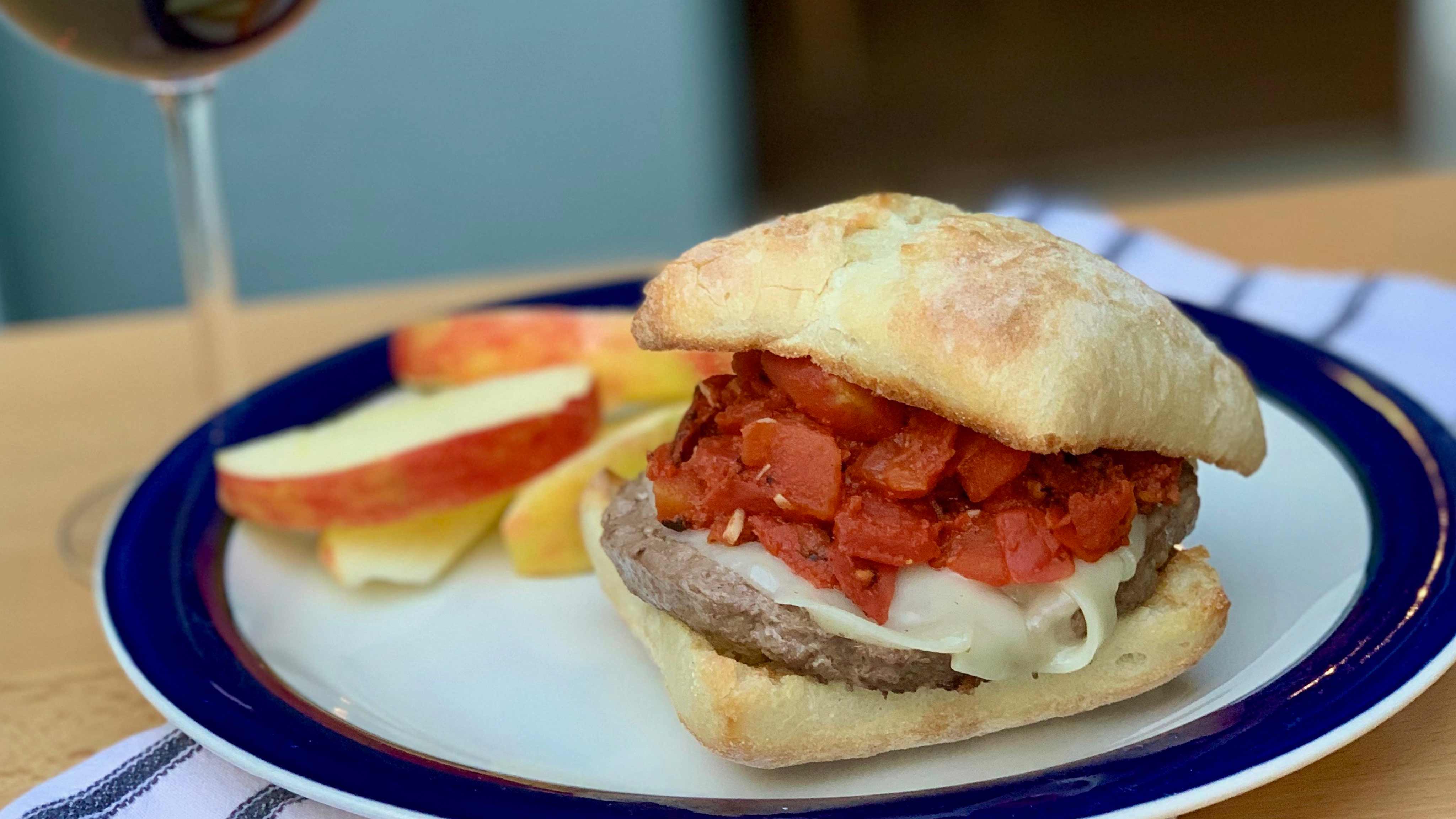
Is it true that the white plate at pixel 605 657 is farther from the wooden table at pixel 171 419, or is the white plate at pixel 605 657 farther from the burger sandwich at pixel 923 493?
the wooden table at pixel 171 419

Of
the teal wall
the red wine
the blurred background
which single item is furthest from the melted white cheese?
the teal wall

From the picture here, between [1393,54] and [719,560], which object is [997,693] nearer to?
[719,560]

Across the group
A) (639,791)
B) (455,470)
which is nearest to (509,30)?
(455,470)

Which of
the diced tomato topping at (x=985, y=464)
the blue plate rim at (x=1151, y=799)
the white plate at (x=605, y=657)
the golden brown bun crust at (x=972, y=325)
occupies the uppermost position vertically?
the golden brown bun crust at (x=972, y=325)

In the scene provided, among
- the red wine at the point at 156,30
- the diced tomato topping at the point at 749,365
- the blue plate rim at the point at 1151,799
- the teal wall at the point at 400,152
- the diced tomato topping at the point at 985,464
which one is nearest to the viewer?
the blue plate rim at the point at 1151,799

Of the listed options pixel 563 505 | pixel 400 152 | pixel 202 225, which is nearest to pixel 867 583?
pixel 563 505

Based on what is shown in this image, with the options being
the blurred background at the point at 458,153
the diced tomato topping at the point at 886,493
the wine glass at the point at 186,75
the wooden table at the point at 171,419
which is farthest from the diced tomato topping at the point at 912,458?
the blurred background at the point at 458,153
